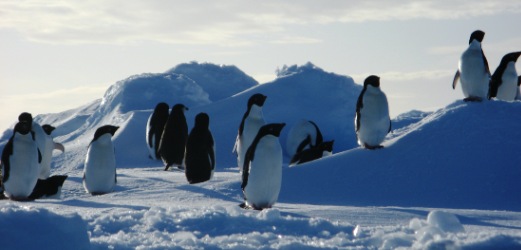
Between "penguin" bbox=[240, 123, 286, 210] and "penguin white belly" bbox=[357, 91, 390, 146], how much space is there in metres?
2.35

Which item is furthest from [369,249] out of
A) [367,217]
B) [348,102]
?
[348,102]

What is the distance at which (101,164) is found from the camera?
358 inches

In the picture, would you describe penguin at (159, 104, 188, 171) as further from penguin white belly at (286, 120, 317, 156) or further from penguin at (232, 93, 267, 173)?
penguin white belly at (286, 120, 317, 156)

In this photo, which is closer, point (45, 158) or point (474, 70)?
point (474, 70)

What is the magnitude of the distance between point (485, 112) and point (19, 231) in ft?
22.4

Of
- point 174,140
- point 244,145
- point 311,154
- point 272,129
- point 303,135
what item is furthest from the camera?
point 303,135

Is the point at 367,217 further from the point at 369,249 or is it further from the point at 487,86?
the point at 487,86

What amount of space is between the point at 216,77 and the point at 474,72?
14.5m

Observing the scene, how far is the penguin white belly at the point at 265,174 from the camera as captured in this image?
690 centimetres

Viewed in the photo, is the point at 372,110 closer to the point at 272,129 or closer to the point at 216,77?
the point at 272,129

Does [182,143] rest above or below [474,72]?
below

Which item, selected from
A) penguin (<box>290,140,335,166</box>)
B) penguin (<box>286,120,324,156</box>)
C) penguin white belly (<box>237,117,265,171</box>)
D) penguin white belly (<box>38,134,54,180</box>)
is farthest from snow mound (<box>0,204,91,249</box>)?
penguin (<box>286,120,324,156</box>)

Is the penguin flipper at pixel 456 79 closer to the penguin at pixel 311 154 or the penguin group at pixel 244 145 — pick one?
the penguin group at pixel 244 145

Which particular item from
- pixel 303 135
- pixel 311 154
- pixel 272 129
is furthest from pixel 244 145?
pixel 303 135
